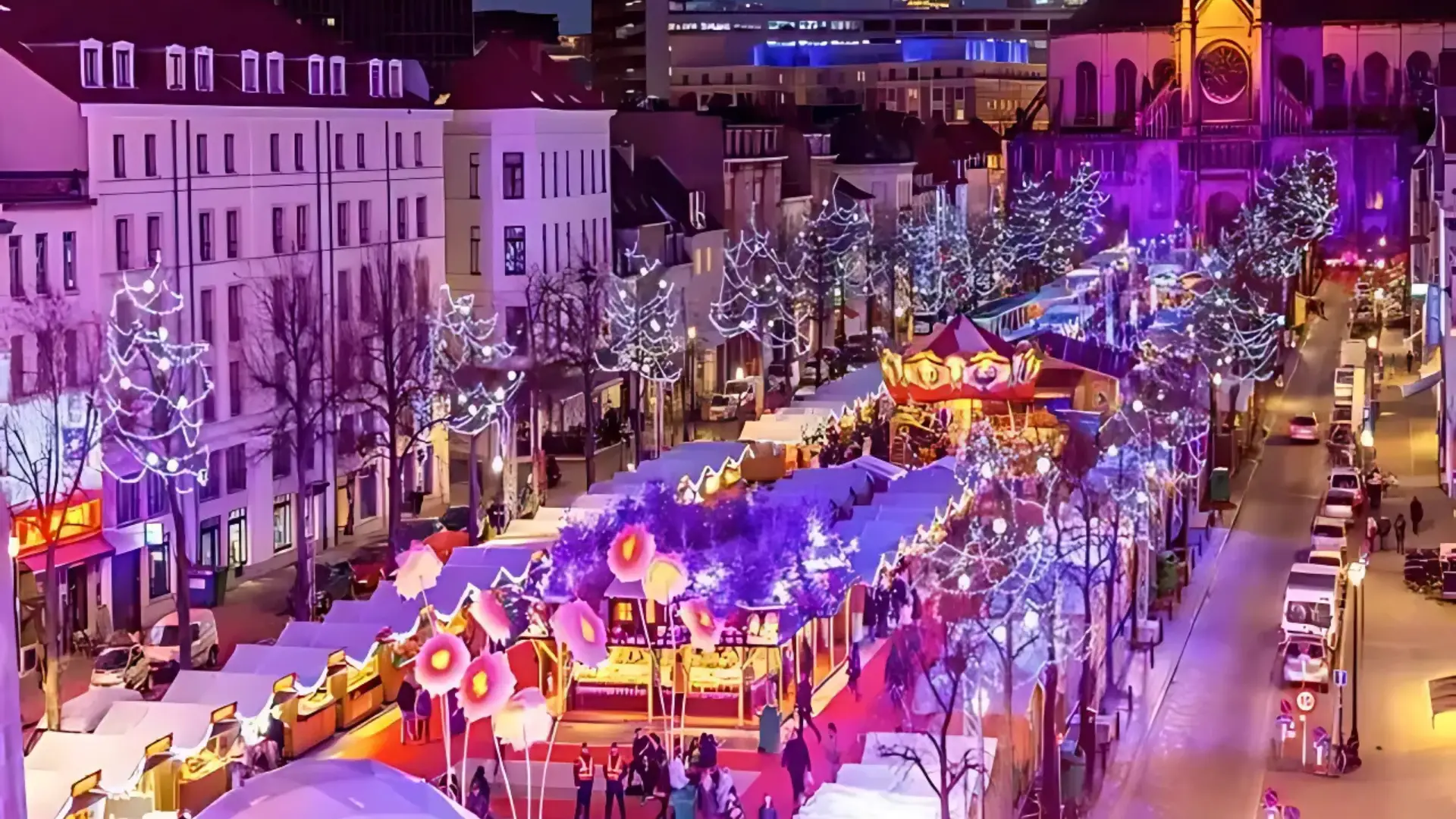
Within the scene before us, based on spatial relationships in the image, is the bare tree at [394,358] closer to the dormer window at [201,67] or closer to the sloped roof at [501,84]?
the dormer window at [201,67]

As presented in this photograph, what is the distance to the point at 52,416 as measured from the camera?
1597 inches

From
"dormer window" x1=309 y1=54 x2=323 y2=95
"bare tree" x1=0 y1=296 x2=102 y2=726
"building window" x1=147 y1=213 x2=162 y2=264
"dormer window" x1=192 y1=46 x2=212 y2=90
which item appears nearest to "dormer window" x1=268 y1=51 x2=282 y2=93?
"dormer window" x1=309 y1=54 x2=323 y2=95

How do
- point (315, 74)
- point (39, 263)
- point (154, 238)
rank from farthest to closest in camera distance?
point (315, 74), point (154, 238), point (39, 263)

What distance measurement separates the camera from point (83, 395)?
41.5 m

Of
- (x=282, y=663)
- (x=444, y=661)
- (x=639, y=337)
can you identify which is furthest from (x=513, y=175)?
(x=444, y=661)

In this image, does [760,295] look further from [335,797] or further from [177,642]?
[335,797]

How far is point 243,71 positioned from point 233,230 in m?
3.32

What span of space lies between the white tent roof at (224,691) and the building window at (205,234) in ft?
58.9

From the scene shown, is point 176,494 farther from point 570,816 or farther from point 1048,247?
point 1048,247

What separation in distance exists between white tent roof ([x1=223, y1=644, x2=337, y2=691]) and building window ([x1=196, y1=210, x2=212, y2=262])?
1642 centimetres

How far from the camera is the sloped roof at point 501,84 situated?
63.5 metres

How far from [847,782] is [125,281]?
2213 cm

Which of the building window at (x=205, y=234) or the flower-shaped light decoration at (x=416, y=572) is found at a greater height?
the building window at (x=205, y=234)

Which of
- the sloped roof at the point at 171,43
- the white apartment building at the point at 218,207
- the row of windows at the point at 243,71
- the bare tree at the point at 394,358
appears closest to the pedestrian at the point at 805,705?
the white apartment building at the point at 218,207
